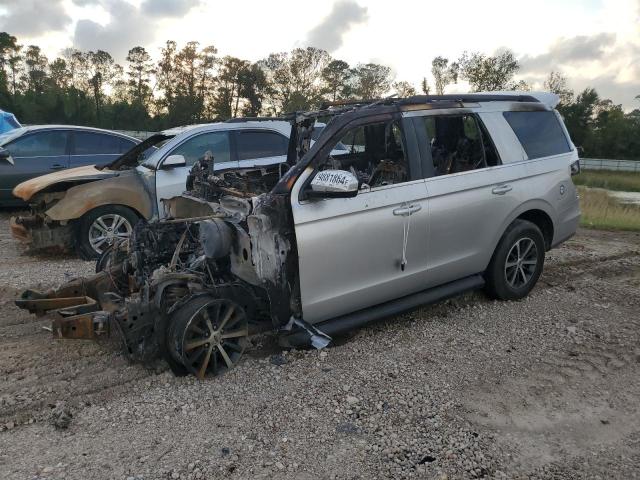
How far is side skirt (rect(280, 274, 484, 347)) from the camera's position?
3.90 metres

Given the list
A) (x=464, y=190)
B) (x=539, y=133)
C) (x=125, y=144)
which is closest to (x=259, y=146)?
(x=125, y=144)

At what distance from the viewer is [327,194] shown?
145 inches

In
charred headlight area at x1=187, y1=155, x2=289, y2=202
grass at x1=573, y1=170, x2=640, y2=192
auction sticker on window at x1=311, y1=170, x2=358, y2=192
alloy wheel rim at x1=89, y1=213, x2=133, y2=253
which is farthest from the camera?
grass at x1=573, y1=170, x2=640, y2=192

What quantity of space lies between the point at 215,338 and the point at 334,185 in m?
1.39

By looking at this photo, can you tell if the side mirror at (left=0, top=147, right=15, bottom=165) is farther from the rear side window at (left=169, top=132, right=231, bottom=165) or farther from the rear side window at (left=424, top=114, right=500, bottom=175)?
the rear side window at (left=424, top=114, right=500, bottom=175)

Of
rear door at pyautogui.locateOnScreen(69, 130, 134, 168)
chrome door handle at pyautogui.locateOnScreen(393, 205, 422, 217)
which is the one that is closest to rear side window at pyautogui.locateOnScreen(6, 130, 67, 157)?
rear door at pyautogui.locateOnScreen(69, 130, 134, 168)

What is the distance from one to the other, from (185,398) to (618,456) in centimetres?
269

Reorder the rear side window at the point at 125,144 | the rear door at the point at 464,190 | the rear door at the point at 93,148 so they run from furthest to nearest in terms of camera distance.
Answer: the rear side window at the point at 125,144
the rear door at the point at 93,148
the rear door at the point at 464,190

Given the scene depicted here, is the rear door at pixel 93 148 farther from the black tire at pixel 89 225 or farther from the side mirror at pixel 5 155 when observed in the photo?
the black tire at pixel 89 225

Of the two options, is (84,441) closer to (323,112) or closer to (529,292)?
(323,112)

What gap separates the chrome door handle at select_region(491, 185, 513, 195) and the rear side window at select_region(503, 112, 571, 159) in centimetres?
50

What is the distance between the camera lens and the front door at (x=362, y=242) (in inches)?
149

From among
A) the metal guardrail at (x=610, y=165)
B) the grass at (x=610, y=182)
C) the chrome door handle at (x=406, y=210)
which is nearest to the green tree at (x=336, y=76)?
the grass at (x=610, y=182)

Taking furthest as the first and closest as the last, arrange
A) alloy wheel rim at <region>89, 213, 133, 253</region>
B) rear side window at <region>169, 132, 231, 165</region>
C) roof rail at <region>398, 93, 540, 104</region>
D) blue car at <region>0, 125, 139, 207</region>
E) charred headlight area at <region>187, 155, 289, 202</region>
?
blue car at <region>0, 125, 139, 207</region>, rear side window at <region>169, 132, 231, 165</region>, alloy wheel rim at <region>89, 213, 133, 253</region>, charred headlight area at <region>187, 155, 289, 202</region>, roof rail at <region>398, 93, 540, 104</region>
